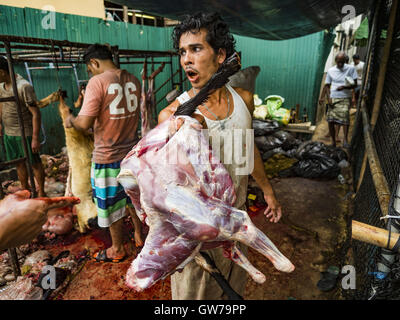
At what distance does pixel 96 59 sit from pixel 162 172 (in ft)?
Answer: 7.81

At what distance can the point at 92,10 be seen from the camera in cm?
357

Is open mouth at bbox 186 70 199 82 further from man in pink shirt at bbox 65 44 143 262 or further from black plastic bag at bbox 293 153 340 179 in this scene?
black plastic bag at bbox 293 153 340 179

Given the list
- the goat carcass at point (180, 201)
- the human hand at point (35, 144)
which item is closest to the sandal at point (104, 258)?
the human hand at point (35, 144)

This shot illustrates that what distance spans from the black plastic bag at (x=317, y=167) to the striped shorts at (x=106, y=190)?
3946 millimetres

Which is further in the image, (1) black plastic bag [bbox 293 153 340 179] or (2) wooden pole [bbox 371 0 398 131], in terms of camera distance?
(1) black plastic bag [bbox 293 153 340 179]

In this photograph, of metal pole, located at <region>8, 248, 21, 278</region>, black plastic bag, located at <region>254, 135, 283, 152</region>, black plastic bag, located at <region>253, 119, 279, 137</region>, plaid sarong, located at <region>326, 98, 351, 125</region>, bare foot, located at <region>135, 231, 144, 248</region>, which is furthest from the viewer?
plaid sarong, located at <region>326, 98, 351, 125</region>

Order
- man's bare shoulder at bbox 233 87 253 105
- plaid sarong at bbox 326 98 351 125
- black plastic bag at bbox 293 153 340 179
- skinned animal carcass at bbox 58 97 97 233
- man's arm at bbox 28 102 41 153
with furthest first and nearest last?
plaid sarong at bbox 326 98 351 125 < black plastic bag at bbox 293 153 340 179 < man's arm at bbox 28 102 41 153 < skinned animal carcass at bbox 58 97 97 233 < man's bare shoulder at bbox 233 87 253 105

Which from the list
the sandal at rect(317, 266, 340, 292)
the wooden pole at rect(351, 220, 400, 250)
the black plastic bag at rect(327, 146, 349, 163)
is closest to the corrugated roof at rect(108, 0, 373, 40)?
the black plastic bag at rect(327, 146, 349, 163)

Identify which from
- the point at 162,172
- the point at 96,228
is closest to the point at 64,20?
the point at 96,228

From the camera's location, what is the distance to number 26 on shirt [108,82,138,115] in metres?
2.93

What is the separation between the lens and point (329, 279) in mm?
2904

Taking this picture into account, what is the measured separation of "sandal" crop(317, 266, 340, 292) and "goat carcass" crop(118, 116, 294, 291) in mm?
2004

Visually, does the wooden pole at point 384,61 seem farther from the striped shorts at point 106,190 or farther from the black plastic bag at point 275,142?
the striped shorts at point 106,190
